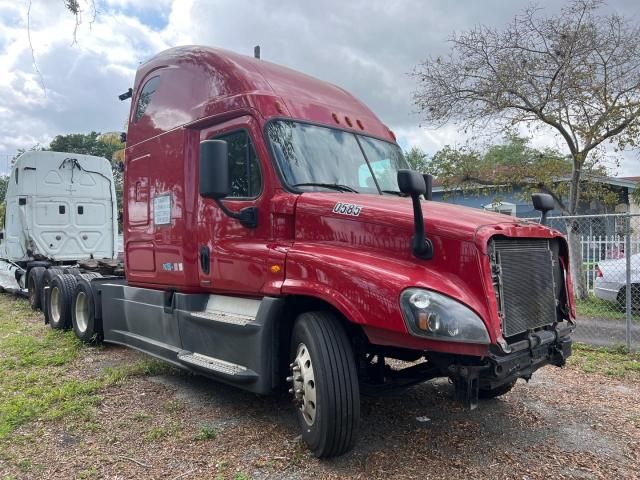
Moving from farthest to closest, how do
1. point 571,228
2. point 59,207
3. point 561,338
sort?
point 59,207
point 571,228
point 561,338

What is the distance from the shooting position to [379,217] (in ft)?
12.3

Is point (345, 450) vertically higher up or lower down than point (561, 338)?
lower down

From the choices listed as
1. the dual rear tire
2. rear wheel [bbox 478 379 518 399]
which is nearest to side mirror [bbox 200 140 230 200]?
rear wheel [bbox 478 379 518 399]

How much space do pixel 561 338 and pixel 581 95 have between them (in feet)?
26.5

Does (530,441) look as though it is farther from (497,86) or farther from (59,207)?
(59,207)

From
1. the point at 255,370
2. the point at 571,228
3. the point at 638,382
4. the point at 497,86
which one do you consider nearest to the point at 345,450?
the point at 255,370

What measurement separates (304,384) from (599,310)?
711 centimetres

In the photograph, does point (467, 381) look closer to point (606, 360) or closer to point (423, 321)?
point (423, 321)

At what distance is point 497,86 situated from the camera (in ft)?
36.3

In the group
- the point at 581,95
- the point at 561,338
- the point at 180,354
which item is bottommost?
the point at 180,354

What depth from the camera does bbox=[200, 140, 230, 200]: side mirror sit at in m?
4.07

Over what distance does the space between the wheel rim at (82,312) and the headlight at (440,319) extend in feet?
18.9

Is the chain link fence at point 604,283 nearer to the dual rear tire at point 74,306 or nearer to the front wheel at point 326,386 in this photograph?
the front wheel at point 326,386

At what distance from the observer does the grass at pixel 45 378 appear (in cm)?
465
